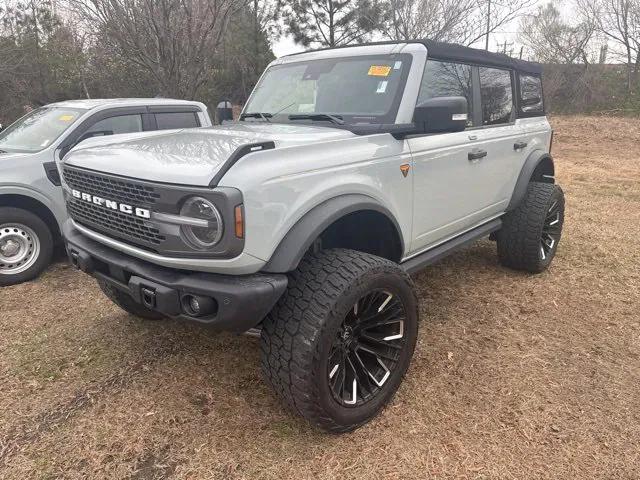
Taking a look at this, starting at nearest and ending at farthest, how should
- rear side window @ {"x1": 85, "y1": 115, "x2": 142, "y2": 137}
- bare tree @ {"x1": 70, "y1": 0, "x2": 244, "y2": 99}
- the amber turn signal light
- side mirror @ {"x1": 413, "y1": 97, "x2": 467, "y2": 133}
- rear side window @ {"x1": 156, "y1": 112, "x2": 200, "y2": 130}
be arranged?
the amber turn signal light < side mirror @ {"x1": 413, "y1": 97, "x2": 467, "y2": 133} < rear side window @ {"x1": 85, "y1": 115, "x2": 142, "y2": 137} < rear side window @ {"x1": 156, "y1": 112, "x2": 200, "y2": 130} < bare tree @ {"x1": 70, "y1": 0, "x2": 244, "y2": 99}

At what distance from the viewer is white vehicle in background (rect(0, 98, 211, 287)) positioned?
14.5 ft

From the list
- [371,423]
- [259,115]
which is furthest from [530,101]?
[371,423]

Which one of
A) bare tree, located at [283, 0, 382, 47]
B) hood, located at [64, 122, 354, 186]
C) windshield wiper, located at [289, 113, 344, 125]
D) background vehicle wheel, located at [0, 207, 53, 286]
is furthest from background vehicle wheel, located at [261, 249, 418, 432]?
bare tree, located at [283, 0, 382, 47]

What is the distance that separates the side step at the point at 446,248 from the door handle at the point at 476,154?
0.61 m

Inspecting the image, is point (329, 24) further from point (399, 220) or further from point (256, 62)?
point (399, 220)

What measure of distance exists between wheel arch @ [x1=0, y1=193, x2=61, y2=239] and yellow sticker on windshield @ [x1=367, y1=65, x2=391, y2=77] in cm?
342

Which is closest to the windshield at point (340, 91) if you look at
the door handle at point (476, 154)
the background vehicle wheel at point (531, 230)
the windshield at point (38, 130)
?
the door handle at point (476, 154)

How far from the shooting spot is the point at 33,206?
459 cm

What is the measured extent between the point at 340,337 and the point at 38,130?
4.24 metres

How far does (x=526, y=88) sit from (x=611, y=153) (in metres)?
11.3

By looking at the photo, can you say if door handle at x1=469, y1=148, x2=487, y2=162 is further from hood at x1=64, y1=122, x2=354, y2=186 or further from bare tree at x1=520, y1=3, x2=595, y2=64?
bare tree at x1=520, y1=3, x2=595, y2=64

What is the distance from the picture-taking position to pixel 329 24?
19.4 metres

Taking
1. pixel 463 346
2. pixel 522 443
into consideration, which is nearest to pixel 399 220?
pixel 463 346

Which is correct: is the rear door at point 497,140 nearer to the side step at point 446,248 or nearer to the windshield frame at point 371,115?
the side step at point 446,248
